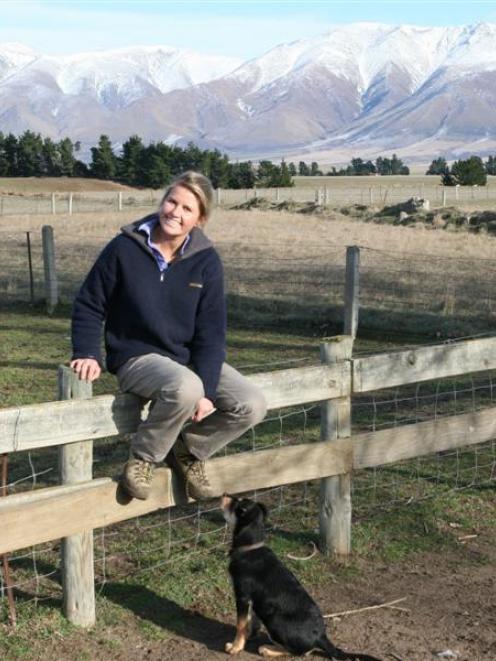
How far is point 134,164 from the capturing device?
7625cm

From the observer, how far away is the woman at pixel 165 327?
14.5 feet

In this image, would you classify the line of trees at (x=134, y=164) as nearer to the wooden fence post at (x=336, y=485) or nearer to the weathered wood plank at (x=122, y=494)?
the wooden fence post at (x=336, y=485)

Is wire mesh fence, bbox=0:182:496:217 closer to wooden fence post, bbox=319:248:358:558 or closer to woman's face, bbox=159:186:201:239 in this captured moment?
wooden fence post, bbox=319:248:358:558

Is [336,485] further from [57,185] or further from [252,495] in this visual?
[57,185]


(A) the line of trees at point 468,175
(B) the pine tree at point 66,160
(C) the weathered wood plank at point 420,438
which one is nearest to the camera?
(C) the weathered wood plank at point 420,438

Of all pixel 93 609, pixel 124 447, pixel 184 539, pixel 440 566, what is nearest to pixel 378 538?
pixel 440 566

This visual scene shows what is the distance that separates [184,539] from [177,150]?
72.2m

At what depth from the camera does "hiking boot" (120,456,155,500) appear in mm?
4508

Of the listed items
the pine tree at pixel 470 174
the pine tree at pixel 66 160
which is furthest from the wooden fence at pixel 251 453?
the pine tree at pixel 66 160

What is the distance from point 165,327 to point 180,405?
A: 40 centimetres

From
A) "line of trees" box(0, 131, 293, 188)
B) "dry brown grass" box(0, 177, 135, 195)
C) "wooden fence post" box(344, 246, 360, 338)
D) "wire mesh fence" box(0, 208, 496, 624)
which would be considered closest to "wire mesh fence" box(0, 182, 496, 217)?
"dry brown grass" box(0, 177, 135, 195)

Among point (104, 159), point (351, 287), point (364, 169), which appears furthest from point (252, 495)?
point (364, 169)

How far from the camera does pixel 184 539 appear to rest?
19.4 feet

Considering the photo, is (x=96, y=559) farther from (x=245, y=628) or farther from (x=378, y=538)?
(x=378, y=538)
